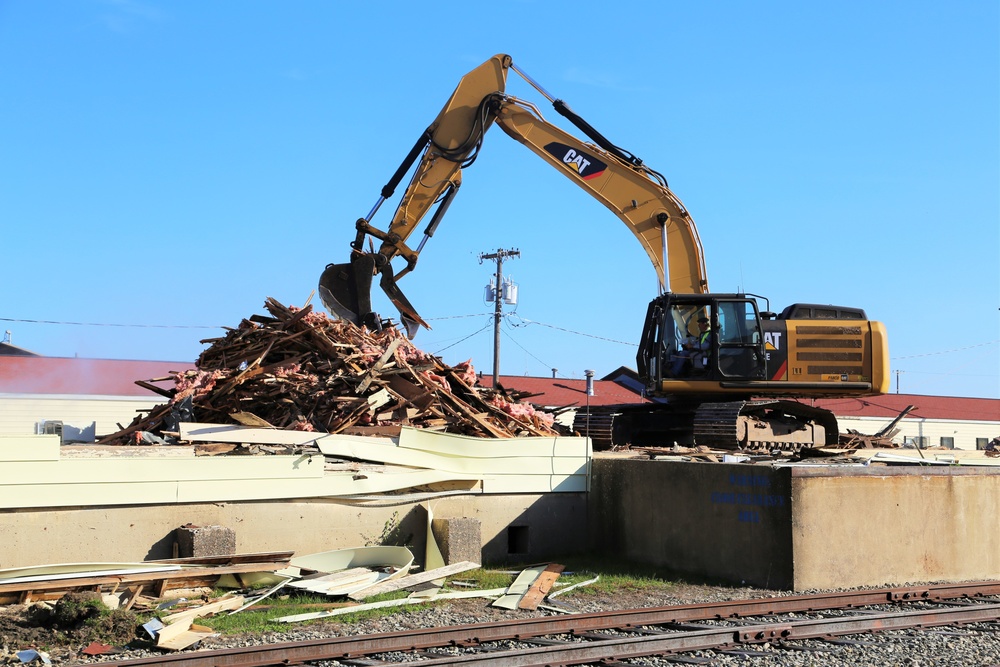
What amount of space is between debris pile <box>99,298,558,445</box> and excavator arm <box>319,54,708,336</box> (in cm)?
109

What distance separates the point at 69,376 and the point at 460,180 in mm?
20083

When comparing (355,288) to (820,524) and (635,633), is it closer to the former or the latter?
(820,524)

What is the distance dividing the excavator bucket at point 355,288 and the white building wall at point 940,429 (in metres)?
31.4

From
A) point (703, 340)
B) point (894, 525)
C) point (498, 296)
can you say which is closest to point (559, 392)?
point (498, 296)

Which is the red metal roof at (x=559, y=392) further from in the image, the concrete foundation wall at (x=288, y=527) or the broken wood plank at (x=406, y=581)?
Answer: the broken wood plank at (x=406, y=581)

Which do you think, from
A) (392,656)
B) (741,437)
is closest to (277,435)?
(392,656)

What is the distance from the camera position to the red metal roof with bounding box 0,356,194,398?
31.5 m

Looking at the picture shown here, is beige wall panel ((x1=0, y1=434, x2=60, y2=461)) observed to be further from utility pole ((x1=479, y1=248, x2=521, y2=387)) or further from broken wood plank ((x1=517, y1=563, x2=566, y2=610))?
utility pole ((x1=479, y1=248, x2=521, y2=387))

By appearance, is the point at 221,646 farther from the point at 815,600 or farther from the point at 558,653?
the point at 815,600

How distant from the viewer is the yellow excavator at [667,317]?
15.7 m

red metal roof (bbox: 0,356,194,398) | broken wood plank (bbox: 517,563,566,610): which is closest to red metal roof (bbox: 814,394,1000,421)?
red metal roof (bbox: 0,356,194,398)

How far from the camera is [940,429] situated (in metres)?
45.7

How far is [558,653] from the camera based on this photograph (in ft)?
25.3

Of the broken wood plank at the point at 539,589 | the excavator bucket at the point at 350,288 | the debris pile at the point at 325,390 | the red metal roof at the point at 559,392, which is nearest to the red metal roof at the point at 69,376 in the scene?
the red metal roof at the point at 559,392
